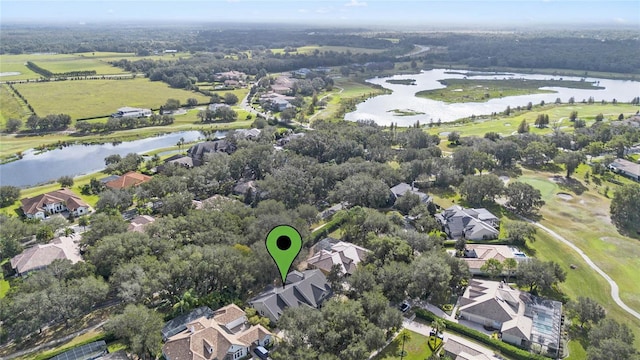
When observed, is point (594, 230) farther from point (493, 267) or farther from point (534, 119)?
point (534, 119)

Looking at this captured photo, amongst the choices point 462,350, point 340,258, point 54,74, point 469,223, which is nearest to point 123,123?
point 340,258

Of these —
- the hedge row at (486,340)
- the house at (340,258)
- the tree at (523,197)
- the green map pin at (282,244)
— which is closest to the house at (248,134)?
the house at (340,258)

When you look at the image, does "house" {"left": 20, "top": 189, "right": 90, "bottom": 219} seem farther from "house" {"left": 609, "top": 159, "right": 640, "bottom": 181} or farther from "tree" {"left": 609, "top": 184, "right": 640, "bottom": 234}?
"house" {"left": 609, "top": 159, "right": 640, "bottom": 181}

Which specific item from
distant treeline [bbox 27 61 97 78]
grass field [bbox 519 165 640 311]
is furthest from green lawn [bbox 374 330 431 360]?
distant treeline [bbox 27 61 97 78]

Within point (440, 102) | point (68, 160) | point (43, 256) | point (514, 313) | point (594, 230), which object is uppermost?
point (514, 313)

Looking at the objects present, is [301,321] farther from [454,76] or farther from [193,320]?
[454,76]

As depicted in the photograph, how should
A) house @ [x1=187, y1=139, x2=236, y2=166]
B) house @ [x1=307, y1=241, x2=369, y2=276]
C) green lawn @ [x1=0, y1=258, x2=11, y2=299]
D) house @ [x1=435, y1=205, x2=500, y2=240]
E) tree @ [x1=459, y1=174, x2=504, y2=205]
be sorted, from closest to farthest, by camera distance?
green lawn @ [x1=0, y1=258, x2=11, y2=299] → house @ [x1=307, y1=241, x2=369, y2=276] → house @ [x1=435, y1=205, x2=500, y2=240] → tree @ [x1=459, y1=174, x2=504, y2=205] → house @ [x1=187, y1=139, x2=236, y2=166]
